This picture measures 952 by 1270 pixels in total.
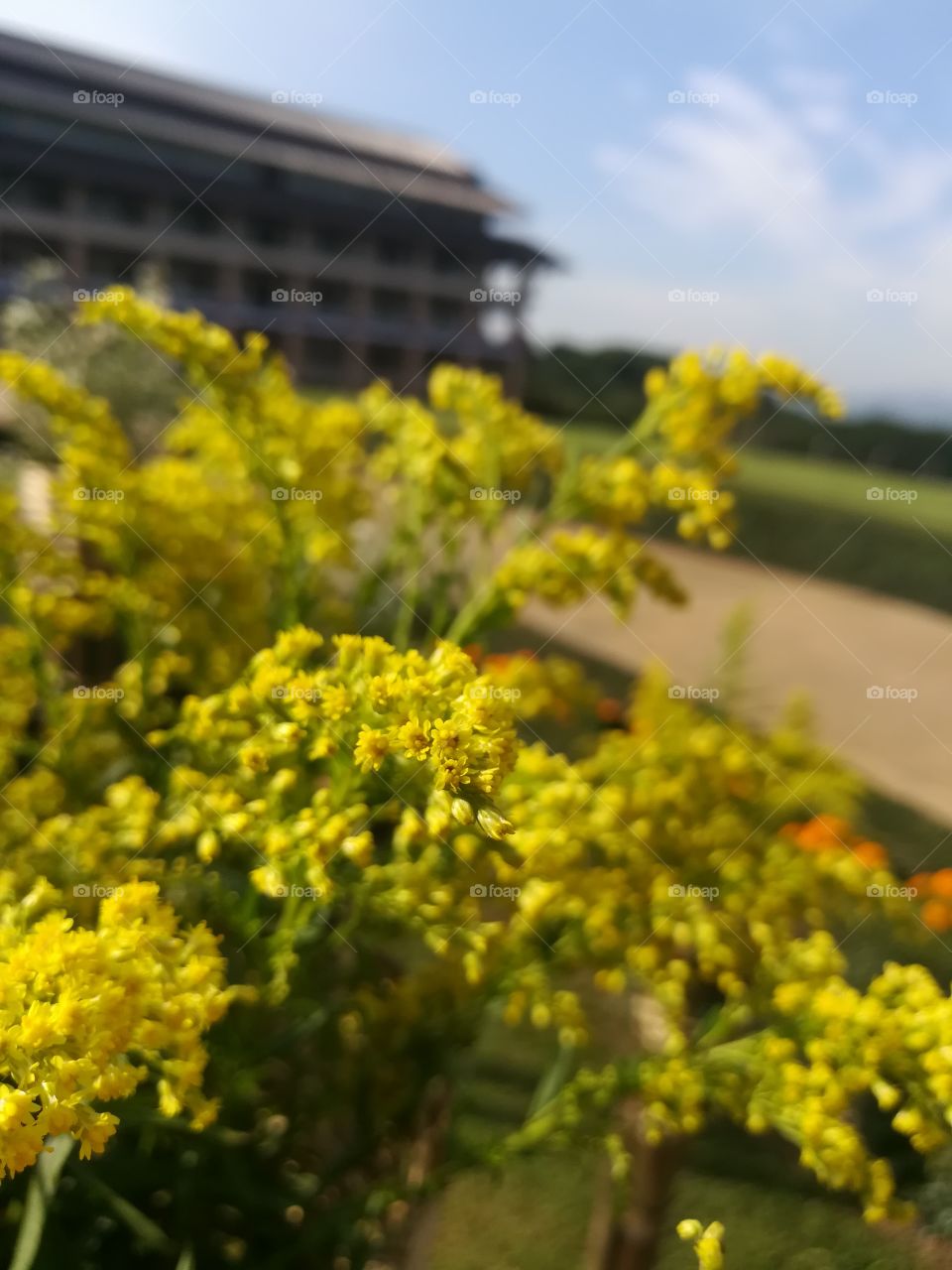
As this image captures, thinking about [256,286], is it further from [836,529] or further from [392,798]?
[836,529]

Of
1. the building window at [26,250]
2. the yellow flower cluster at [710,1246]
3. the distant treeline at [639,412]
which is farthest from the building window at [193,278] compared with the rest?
the yellow flower cluster at [710,1246]

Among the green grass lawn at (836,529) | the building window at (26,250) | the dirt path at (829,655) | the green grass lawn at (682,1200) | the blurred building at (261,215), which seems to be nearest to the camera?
the green grass lawn at (682,1200)

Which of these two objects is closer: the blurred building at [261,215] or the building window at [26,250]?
the blurred building at [261,215]

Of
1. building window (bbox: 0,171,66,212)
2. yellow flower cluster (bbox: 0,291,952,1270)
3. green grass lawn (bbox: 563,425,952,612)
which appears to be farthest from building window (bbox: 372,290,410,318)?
green grass lawn (bbox: 563,425,952,612)

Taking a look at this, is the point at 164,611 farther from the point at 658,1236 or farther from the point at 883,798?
the point at 883,798

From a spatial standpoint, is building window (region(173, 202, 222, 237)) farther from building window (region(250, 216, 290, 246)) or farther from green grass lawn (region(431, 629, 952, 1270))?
green grass lawn (region(431, 629, 952, 1270))

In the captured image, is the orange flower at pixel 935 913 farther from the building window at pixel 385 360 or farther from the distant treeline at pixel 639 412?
the building window at pixel 385 360
